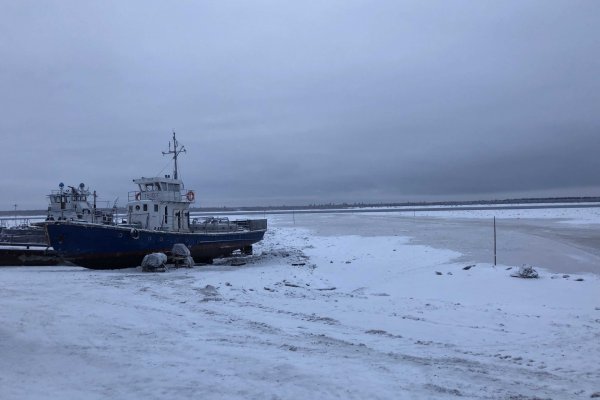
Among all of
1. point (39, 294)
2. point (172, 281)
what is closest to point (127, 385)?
point (39, 294)

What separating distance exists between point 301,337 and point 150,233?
15.3 metres

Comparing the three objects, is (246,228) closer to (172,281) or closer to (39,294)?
(172,281)

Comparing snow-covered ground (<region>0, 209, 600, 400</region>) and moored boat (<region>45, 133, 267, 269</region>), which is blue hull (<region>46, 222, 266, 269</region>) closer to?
moored boat (<region>45, 133, 267, 269</region>)

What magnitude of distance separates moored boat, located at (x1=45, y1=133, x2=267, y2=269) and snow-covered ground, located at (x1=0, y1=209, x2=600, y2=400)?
4303mm

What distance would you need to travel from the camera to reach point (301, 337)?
8.55 meters

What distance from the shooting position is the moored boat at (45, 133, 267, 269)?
837 inches

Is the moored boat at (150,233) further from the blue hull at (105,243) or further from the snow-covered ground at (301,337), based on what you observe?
the snow-covered ground at (301,337)

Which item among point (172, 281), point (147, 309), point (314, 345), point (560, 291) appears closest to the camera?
point (314, 345)

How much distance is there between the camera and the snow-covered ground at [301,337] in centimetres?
596

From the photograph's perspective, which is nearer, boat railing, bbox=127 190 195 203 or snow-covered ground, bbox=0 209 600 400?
snow-covered ground, bbox=0 209 600 400

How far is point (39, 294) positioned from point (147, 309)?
379 centimetres

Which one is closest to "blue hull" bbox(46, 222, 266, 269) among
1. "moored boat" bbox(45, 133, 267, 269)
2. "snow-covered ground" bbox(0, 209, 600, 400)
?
"moored boat" bbox(45, 133, 267, 269)

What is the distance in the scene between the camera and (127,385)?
5863 millimetres

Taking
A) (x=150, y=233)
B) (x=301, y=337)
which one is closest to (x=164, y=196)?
(x=150, y=233)
